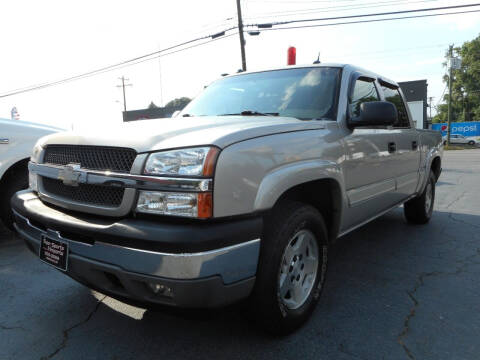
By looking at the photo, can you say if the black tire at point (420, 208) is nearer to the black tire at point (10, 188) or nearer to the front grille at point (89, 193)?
the front grille at point (89, 193)

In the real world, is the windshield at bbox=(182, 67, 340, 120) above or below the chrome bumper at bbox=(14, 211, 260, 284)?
above

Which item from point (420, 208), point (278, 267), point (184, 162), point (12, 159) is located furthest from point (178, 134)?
point (420, 208)

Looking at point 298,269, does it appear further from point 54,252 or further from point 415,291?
point 54,252

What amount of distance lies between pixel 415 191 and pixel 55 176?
387 cm

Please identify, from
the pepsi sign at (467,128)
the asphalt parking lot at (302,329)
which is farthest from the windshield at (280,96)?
the pepsi sign at (467,128)

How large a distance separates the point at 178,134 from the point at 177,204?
42cm

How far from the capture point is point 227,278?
1.76 m

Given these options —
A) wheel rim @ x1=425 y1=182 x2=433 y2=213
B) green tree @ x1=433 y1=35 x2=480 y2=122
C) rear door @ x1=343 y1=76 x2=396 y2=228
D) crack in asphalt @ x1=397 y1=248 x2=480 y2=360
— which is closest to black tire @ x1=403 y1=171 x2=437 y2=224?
wheel rim @ x1=425 y1=182 x2=433 y2=213

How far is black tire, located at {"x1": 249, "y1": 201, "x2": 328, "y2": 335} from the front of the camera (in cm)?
199

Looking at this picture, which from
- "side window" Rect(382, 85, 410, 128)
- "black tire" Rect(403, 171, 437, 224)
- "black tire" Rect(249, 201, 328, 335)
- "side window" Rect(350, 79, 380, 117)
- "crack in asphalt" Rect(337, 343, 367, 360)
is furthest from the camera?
"black tire" Rect(403, 171, 437, 224)

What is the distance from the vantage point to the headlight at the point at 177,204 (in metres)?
1.70

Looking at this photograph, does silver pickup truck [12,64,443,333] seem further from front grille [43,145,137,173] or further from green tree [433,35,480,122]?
green tree [433,35,480,122]

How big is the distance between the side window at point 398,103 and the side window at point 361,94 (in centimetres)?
36

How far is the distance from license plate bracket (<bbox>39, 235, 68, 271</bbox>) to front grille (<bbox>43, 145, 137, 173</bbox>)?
1.44 feet
